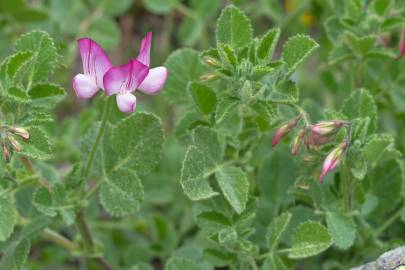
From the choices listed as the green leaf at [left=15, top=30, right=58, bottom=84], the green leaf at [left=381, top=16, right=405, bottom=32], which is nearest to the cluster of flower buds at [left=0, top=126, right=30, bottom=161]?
the green leaf at [left=15, top=30, right=58, bottom=84]

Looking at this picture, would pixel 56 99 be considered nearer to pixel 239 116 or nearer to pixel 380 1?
pixel 239 116

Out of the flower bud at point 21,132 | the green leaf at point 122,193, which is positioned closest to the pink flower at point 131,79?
the flower bud at point 21,132

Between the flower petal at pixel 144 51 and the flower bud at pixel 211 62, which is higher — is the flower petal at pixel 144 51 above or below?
above

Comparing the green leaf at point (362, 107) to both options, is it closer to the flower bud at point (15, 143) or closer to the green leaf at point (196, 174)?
the green leaf at point (196, 174)

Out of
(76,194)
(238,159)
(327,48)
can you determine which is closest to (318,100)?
(327,48)

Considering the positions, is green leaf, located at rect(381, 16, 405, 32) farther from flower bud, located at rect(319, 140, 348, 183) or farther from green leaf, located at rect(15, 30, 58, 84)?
green leaf, located at rect(15, 30, 58, 84)

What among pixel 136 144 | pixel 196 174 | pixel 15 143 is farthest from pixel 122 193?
pixel 15 143
